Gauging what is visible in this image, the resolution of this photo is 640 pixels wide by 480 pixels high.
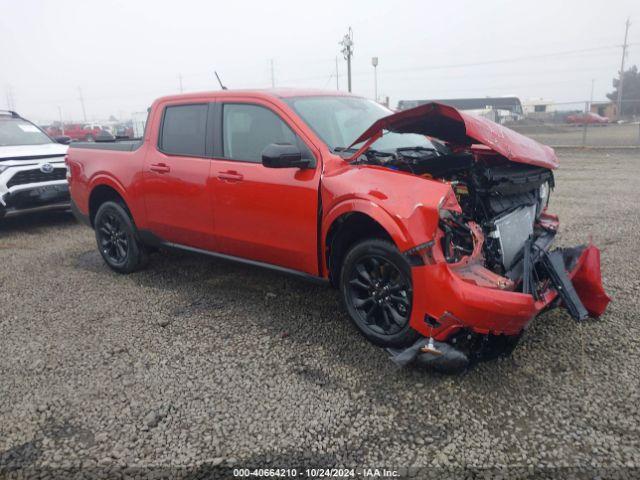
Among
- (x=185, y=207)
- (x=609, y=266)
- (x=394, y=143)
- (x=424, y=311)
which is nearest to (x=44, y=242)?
(x=185, y=207)

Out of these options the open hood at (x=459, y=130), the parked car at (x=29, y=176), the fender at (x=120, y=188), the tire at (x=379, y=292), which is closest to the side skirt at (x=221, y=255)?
the fender at (x=120, y=188)

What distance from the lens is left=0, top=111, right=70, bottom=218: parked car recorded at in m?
7.56

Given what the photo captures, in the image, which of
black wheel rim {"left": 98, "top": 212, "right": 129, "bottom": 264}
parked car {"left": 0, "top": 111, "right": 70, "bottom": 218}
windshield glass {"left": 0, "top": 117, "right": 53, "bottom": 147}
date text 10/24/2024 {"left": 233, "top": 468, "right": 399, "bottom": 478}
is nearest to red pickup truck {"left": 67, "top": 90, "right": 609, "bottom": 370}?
black wheel rim {"left": 98, "top": 212, "right": 129, "bottom": 264}

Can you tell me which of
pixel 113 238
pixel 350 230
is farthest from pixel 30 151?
pixel 350 230

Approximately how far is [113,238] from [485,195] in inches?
160

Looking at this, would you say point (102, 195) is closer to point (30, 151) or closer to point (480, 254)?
point (30, 151)

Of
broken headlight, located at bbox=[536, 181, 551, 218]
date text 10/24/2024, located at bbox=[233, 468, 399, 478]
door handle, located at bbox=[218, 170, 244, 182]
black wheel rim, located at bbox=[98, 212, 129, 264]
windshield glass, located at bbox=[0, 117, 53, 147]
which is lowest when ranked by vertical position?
date text 10/24/2024, located at bbox=[233, 468, 399, 478]

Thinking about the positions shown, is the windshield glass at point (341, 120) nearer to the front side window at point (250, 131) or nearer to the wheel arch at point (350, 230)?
the front side window at point (250, 131)

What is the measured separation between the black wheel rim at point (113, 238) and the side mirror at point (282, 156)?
8.45 ft

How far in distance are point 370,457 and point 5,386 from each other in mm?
2474

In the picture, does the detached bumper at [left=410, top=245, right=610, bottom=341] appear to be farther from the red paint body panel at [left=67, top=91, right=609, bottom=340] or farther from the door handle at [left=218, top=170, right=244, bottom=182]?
the door handle at [left=218, top=170, right=244, bottom=182]

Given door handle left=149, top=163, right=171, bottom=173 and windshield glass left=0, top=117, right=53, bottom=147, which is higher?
windshield glass left=0, top=117, right=53, bottom=147

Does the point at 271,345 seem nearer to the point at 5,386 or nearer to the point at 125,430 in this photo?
the point at 125,430

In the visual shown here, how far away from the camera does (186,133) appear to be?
4773 millimetres
